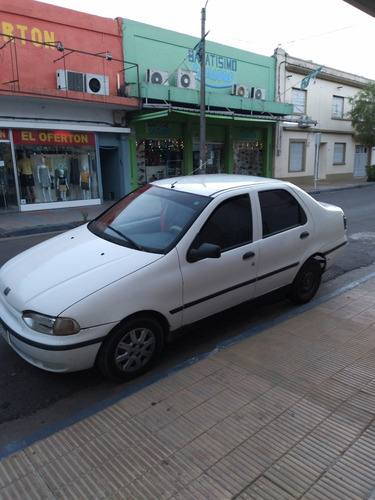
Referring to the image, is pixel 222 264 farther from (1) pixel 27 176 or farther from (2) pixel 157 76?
(2) pixel 157 76

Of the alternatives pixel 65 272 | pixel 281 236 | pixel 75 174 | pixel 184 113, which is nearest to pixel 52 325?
pixel 65 272

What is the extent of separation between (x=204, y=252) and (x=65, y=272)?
118 cm

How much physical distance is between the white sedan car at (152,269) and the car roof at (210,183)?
0.01 meters

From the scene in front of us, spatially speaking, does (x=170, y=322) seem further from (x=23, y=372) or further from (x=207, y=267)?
(x=23, y=372)

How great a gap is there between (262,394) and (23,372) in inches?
83.4

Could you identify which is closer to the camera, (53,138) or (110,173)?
(53,138)

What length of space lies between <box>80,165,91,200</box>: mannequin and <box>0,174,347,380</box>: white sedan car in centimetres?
1175

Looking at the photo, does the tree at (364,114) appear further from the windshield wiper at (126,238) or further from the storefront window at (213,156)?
the windshield wiper at (126,238)

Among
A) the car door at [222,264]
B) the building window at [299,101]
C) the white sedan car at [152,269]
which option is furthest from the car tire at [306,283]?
the building window at [299,101]

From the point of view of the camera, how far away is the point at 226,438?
8.35 feet

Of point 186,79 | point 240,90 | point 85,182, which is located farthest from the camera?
point 240,90

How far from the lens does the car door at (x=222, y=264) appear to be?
3.54 m

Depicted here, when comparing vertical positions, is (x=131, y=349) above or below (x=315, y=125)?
below

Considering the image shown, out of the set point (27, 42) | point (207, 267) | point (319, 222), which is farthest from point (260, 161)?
point (207, 267)
